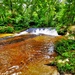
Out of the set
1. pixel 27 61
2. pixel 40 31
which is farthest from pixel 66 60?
pixel 40 31

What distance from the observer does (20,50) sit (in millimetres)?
12609

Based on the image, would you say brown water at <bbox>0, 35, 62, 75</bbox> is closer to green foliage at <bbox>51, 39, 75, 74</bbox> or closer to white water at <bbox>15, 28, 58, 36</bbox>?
green foliage at <bbox>51, 39, 75, 74</bbox>

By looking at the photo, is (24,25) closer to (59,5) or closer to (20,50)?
(59,5)

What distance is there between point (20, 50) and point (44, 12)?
51.8 ft

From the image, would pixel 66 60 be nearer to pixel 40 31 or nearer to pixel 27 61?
pixel 27 61

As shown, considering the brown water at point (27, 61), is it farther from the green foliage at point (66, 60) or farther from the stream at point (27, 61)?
the green foliage at point (66, 60)

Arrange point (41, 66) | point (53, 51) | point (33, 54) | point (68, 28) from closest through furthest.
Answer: point (41, 66), point (33, 54), point (53, 51), point (68, 28)

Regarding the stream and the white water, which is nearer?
the stream

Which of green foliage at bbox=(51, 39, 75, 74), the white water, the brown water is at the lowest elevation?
the white water

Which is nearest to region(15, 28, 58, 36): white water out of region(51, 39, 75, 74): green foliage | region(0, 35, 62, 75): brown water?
region(0, 35, 62, 75): brown water

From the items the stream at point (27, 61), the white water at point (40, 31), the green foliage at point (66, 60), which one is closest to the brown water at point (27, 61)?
the stream at point (27, 61)

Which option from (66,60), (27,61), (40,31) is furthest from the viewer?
(40,31)

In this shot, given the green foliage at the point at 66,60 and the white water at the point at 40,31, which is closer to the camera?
the green foliage at the point at 66,60

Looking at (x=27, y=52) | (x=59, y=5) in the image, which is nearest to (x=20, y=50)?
(x=27, y=52)
